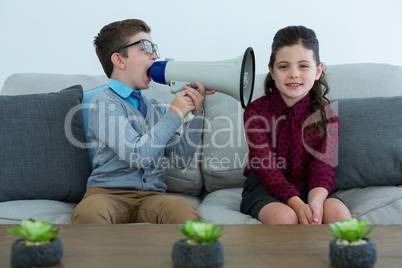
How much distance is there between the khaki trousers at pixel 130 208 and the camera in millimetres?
1567

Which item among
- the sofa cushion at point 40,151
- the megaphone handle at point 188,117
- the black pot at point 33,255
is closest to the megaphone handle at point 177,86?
the megaphone handle at point 188,117

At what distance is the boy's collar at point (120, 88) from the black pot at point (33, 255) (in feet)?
3.59

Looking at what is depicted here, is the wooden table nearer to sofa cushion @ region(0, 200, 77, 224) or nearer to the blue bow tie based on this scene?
sofa cushion @ region(0, 200, 77, 224)

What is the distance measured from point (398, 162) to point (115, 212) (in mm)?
1099

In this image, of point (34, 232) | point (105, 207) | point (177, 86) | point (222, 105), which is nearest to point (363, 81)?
point (222, 105)

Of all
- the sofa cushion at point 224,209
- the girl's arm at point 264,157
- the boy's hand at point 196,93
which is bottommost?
the sofa cushion at point 224,209

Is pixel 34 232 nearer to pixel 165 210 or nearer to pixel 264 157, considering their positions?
pixel 165 210

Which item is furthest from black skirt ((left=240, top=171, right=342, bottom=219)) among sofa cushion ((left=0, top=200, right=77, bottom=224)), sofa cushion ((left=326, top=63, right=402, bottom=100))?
sofa cushion ((left=0, top=200, right=77, bottom=224))

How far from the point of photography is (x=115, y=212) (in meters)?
1.64

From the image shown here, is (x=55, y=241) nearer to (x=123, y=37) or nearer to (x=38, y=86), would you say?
(x=123, y=37)

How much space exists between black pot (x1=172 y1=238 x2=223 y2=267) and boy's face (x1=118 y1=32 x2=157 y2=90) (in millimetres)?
1189

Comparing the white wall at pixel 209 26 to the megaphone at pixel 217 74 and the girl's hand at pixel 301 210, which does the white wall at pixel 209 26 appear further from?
the girl's hand at pixel 301 210

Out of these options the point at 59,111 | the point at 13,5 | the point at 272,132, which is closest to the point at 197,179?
the point at 272,132

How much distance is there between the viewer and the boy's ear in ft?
6.36
